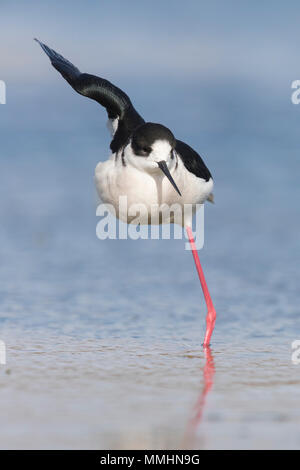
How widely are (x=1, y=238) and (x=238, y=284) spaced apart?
3.09 m

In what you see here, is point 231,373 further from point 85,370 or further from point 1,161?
point 1,161

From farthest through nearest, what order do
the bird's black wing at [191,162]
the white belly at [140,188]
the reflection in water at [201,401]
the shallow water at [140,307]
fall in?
the bird's black wing at [191,162] < the white belly at [140,188] < the shallow water at [140,307] < the reflection in water at [201,401]

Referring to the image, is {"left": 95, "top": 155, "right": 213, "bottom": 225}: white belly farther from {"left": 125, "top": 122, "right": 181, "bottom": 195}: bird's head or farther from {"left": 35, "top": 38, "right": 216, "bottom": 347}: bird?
{"left": 125, "top": 122, "right": 181, "bottom": 195}: bird's head

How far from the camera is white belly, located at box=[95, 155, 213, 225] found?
5.99 m

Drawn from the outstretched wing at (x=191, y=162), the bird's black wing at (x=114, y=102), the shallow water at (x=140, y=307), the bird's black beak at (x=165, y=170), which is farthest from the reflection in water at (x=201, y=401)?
the bird's black wing at (x=114, y=102)

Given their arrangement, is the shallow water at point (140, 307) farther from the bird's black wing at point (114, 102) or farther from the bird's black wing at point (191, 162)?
the bird's black wing at point (114, 102)

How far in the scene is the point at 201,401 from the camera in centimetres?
414

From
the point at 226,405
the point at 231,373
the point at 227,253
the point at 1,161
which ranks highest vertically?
the point at 1,161

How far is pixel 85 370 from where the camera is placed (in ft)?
15.9

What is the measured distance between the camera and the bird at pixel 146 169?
5726 millimetres

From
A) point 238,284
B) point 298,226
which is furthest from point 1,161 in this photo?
point 238,284

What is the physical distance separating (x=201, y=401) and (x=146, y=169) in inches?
83.0

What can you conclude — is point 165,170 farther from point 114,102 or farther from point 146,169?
point 114,102

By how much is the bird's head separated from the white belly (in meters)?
0.17
